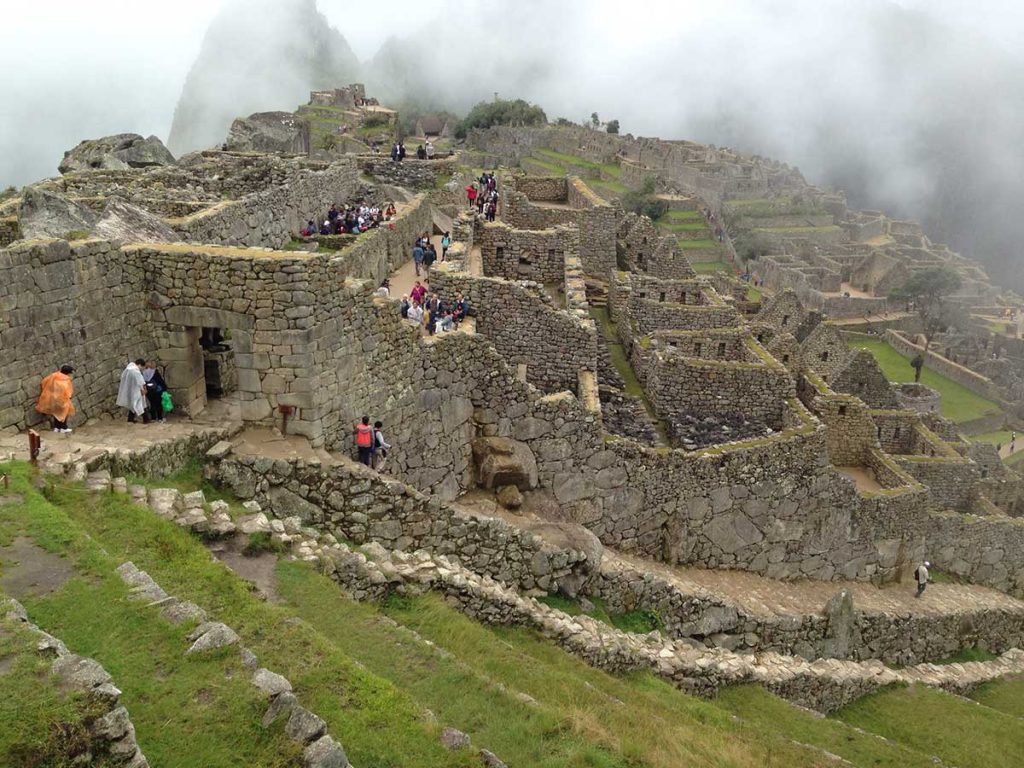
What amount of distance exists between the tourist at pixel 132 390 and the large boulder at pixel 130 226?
75.6 inches

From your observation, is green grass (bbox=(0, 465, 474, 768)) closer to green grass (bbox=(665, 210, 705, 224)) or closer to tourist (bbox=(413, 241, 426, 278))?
tourist (bbox=(413, 241, 426, 278))

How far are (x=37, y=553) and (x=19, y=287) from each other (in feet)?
12.9

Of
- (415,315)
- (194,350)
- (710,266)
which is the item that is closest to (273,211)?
(415,315)

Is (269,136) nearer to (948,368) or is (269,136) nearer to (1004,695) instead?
(1004,695)

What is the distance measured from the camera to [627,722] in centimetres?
965

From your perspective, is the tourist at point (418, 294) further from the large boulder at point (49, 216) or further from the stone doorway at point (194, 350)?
the large boulder at point (49, 216)

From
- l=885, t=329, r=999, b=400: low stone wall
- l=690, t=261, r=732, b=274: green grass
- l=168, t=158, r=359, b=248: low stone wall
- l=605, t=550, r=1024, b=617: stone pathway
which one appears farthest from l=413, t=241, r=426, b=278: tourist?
l=690, t=261, r=732, b=274: green grass

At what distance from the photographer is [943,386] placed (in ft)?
208

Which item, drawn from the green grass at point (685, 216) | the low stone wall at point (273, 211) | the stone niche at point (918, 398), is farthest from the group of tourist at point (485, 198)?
the green grass at point (685, 216)

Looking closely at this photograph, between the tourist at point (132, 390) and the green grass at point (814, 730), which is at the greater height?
the tourist at point (132, 390)

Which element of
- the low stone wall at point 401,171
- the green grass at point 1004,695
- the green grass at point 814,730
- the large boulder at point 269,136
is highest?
the large boulder at point 269,136

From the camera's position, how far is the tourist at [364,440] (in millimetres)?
13094

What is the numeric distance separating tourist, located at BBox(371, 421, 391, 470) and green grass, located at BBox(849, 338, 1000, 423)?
45172mm

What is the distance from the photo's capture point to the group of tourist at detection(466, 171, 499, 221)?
1053 inches
